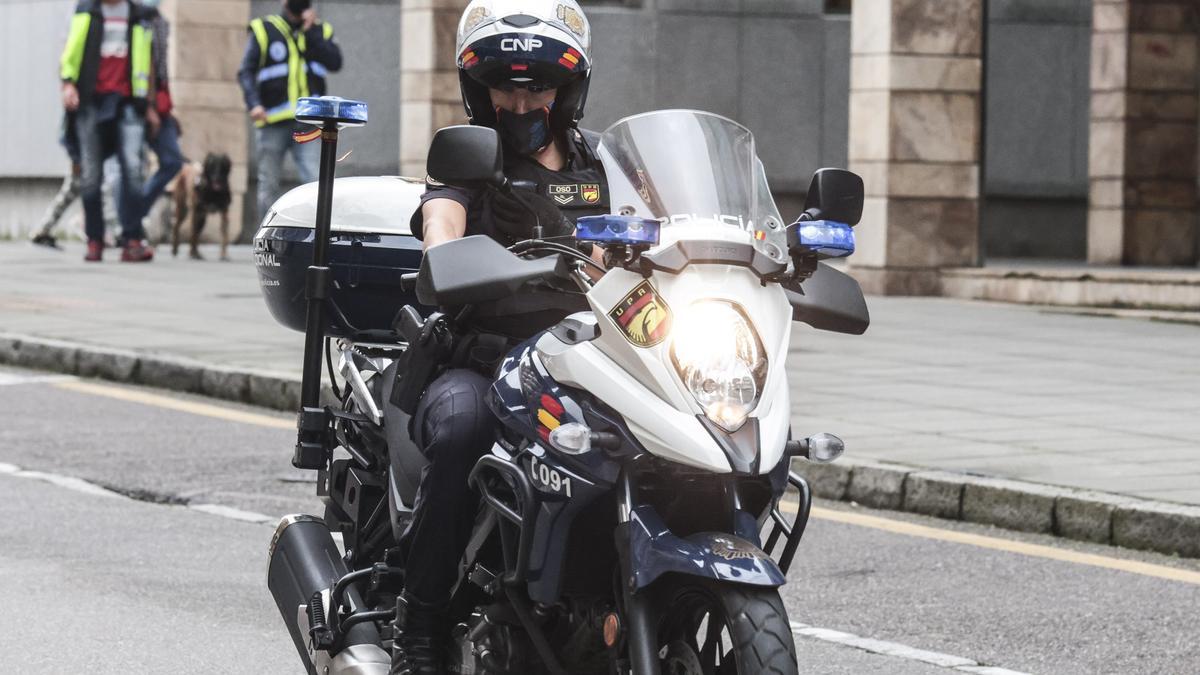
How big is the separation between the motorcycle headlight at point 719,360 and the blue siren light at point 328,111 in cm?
147

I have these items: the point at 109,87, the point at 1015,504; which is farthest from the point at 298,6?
the point at 1015,504

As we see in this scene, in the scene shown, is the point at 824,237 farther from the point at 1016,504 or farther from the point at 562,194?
the point at 1016,504

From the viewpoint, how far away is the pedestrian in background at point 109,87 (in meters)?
18.9

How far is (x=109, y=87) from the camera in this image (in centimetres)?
1903

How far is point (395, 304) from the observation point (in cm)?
519

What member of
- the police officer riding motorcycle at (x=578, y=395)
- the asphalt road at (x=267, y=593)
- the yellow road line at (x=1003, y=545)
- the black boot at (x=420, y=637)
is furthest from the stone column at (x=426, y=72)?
the black boot at (x=420, y=637)

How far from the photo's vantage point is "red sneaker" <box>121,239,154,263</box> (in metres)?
19.4

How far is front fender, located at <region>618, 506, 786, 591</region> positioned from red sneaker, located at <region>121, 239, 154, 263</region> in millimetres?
16004

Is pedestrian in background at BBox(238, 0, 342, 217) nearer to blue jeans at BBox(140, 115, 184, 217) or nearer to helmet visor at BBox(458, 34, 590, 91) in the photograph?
blue jeans at BBox(140, 115, 184, 217)

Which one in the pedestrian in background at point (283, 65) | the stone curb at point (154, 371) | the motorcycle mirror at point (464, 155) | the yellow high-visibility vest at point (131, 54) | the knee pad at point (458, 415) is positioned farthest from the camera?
the yellow high-visibility vest at point (131, 54)

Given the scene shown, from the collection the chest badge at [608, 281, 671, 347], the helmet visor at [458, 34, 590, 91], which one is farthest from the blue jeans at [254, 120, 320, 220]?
the chest badge at [608, 281, 671, 347]

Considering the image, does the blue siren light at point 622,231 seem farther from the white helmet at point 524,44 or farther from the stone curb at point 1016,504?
the stone curb at point 1016,504

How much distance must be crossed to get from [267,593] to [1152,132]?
44.8ft

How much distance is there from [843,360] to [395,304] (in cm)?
749
